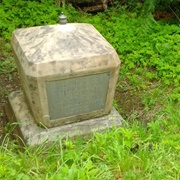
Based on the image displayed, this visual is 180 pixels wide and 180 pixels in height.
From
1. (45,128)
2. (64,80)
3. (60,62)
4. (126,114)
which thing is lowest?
(126,114)

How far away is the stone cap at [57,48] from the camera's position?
301 cm

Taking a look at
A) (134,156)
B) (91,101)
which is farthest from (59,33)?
(134,156)

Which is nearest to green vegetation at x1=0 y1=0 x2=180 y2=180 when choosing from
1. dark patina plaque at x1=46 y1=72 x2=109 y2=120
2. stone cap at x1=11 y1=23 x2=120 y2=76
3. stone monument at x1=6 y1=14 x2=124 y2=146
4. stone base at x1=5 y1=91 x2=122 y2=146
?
stone base at x1=5 y1=91 x2=122 y2=146

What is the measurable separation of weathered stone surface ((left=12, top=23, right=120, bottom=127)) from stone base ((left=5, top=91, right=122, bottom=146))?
8 centimetres

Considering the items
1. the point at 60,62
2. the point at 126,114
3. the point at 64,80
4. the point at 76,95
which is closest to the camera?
the point at 60,62

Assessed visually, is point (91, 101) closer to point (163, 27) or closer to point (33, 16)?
point (163, 27)

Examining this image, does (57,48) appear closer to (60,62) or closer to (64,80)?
(60,62)

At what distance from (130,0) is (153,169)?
4.24 m

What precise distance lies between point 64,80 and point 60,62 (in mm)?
203

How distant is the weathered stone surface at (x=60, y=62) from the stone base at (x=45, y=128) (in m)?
0.08

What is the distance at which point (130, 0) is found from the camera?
20.5 ft

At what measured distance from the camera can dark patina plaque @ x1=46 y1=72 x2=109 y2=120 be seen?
3193 mm

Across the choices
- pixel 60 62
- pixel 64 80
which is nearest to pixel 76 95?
pixel 64 80

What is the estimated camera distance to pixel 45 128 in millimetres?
3410
